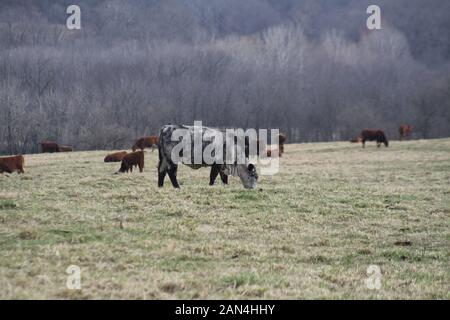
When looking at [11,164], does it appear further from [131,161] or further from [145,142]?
[145,142]

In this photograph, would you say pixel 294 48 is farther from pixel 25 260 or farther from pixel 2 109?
pixel 25 260

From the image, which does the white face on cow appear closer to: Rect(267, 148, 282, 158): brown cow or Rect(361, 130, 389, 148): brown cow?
Rect(267, 148, 282, 158): brown cow

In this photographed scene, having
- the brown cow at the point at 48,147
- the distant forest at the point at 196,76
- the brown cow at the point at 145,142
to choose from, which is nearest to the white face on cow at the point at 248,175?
the brown cow at the point at 145,142

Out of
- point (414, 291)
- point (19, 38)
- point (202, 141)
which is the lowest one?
point (414, 291)

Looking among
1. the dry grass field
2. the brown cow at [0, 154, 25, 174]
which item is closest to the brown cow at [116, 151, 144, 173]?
the brown cow at [0, 154, 25, 174]

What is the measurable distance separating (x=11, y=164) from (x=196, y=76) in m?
51.0

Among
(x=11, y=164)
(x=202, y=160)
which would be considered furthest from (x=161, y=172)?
(x=11, y=164)

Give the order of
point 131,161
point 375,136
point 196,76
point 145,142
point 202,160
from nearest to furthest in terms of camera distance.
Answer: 1. point 202,160
2. point 131,161
3. point 145,142
4. point 375,136
5. point 196,76

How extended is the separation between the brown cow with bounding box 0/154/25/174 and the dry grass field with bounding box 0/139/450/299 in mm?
5953

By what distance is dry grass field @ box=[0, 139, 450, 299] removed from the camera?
686 centimetres

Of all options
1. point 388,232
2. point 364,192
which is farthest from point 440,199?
point 388,232

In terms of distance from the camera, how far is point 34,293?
6121mm

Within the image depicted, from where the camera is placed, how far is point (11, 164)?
21.9 meters
